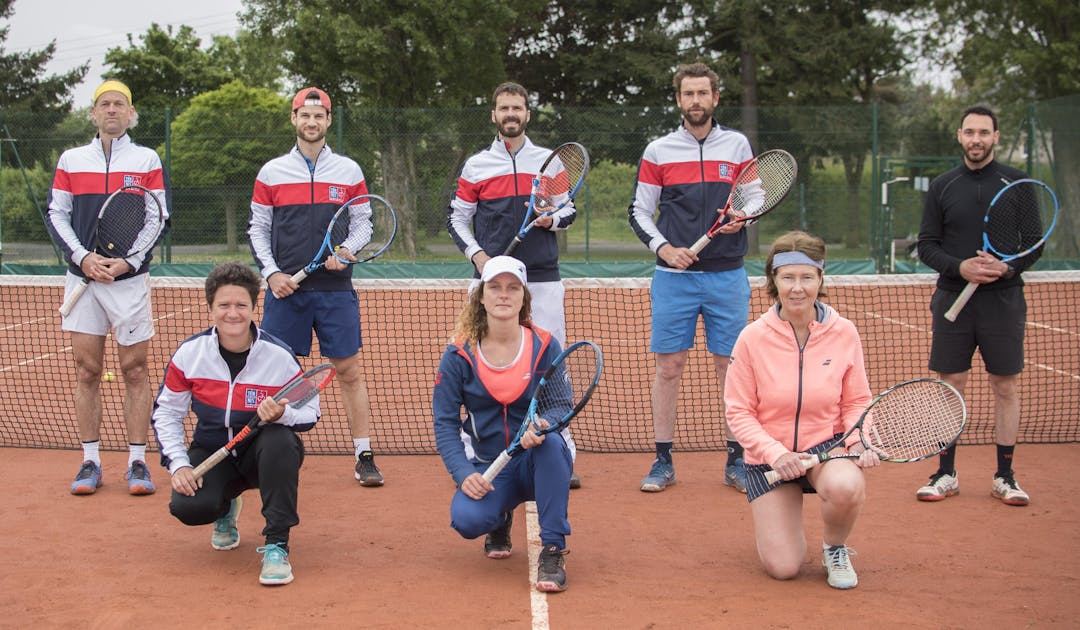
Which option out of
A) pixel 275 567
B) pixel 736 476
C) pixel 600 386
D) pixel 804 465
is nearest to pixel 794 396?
Answer: pixel 804 465

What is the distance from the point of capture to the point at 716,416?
7305 mm

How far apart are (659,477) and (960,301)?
66.6 inches

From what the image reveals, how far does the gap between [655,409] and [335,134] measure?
13895mm

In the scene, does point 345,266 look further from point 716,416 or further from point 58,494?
point 716,416

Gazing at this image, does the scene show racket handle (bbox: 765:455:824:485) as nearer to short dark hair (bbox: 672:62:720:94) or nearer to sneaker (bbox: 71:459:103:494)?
short dark hair (bbox: 672:62:720:94)

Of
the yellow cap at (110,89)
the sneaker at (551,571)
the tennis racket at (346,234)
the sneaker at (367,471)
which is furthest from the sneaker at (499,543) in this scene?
the yellow cap at (110,89)

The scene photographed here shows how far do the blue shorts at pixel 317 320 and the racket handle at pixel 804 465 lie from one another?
246 centimetres

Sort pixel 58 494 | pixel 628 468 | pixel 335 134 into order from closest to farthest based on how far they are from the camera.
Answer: pixel 58 494 < pixel 628 468 < pixel 335 134

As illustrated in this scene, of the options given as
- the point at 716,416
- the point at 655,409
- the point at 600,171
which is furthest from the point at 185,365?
the point at 600,171

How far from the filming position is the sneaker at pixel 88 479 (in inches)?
207

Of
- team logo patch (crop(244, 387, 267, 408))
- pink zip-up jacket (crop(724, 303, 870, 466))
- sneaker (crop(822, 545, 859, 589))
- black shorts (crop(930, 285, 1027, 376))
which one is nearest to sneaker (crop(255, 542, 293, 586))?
team logo patch (crop(244, 387, 267, 408))

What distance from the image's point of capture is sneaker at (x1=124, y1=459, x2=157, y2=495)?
5.27 metres

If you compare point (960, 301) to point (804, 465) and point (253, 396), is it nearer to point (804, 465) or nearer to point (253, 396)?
point (804, 465)

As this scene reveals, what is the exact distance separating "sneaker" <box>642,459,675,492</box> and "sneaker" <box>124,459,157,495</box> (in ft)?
8.11
